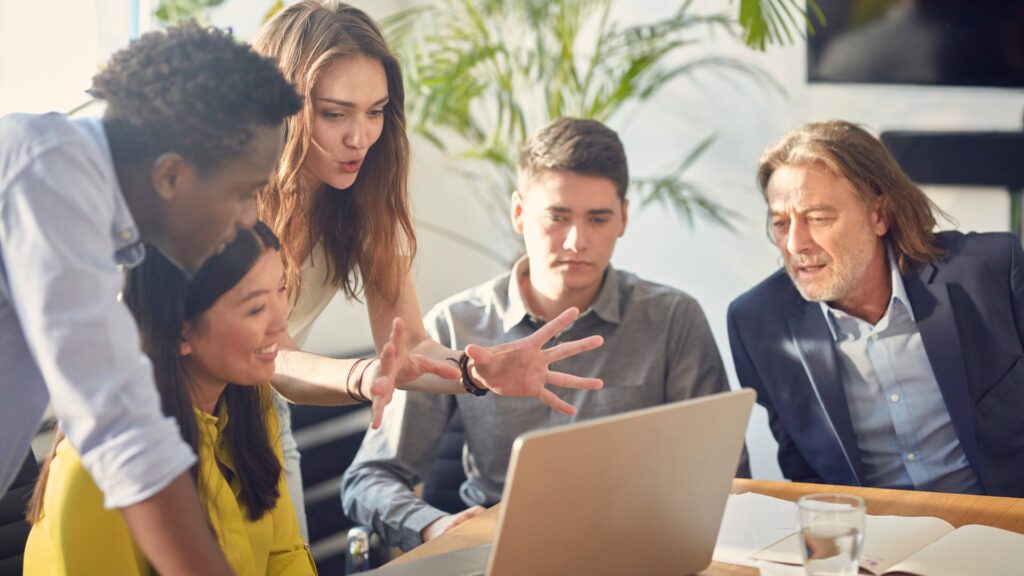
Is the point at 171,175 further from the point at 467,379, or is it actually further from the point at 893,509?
the point at 893,509

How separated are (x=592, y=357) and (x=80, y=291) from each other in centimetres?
151

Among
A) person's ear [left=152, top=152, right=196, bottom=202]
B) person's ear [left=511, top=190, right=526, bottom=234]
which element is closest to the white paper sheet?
person's ear [left=152, top=152, right=196, bottom=202]

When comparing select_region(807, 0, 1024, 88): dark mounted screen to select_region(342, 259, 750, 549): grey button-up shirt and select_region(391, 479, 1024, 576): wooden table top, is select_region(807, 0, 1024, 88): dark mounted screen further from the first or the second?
select_region(391, 479, 1024, 576): wooden table top

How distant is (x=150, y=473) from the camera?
92 cm

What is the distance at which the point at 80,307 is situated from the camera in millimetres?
906

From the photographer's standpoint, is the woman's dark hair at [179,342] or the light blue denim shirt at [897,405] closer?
the woman's dark hair at [179,342]

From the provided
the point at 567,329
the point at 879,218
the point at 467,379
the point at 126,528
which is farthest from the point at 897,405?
the point at 126,528

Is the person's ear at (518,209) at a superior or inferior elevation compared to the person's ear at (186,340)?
superior

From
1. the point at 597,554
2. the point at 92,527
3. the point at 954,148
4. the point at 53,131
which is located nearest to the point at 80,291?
the point at 53,131

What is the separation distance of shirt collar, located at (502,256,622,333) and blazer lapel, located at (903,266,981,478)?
0.58 meters

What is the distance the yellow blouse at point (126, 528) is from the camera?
127 cm

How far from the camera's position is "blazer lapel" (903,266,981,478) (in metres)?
2.04

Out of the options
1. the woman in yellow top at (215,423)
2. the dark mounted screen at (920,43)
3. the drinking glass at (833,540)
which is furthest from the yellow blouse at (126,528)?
the dark mounted screen at (920,43)

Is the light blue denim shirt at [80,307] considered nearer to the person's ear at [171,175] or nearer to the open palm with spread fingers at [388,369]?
the person's ear at [171,175]
